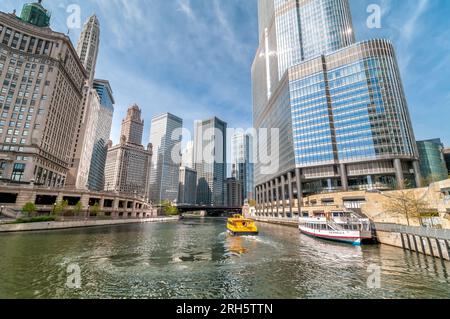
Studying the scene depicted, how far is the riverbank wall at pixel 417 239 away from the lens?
83.7 feet

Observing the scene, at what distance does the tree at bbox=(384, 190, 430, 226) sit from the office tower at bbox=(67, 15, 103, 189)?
508 ft

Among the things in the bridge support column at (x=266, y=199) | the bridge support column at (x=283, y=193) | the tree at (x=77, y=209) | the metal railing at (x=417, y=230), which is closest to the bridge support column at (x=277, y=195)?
the bridge support column at (x=283, y=193)

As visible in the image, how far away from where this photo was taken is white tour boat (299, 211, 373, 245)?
3794 centimetres

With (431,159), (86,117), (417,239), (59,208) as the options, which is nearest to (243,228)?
(417,239)

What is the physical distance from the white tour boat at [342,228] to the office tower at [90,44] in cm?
19765

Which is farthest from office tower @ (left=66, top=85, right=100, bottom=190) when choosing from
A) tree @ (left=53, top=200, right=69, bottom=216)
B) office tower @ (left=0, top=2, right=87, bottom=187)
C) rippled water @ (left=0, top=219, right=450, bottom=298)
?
rippled water @ (left=0, top=219, right=450, bottom=298)

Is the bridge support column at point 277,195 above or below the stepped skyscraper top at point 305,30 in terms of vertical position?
below

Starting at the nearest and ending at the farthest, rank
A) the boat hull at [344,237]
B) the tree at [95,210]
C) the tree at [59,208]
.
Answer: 1. the boat hull at [344,237]
2. the tree at [59,208]
3. the tree at [95,210]

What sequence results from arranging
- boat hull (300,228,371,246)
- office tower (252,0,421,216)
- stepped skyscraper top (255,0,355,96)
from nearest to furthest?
boat hull (300,228,371,246) → office tower (252,0,421,216) → stepped skyscraper top (255,0,355,96)

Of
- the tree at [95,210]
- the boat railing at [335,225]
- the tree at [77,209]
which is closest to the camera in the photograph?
the boat railing at [335,225]

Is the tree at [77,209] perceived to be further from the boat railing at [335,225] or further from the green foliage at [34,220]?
the boat railing at [335,225]

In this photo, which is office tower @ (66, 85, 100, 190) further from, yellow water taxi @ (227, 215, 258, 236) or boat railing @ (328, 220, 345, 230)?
boat railing @ (328, 220, 345, 230)

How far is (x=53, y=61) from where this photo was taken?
102812 millimetres
